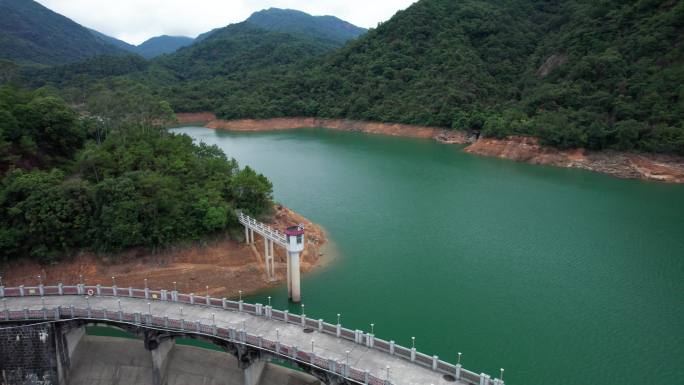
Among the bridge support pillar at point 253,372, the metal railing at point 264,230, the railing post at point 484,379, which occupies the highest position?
the metal railing at point 264,230

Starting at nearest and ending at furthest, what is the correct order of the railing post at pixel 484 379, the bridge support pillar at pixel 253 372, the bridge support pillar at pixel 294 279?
the railing post at pixel 484 379 < the bridge support pillar at pixel 253 372 < the bridge support pillar at pixel 294 279

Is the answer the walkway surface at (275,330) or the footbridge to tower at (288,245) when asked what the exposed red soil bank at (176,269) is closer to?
the footbridge to tower at (288,245)

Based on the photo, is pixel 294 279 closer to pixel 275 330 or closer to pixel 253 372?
pixel 275 330

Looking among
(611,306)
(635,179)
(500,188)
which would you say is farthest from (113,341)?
(635,179)

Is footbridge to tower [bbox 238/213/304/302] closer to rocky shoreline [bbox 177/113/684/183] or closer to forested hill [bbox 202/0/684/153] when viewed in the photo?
rocky shoreline [bbox 177/113/684/183]

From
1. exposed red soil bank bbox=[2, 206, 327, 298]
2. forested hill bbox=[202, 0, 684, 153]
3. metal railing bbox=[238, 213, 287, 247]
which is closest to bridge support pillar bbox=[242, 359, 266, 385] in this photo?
metal railing bbox=[238, 213, 287, 247]

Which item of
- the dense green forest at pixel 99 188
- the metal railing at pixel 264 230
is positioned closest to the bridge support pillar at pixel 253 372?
the metal railing at pixel 264 230
